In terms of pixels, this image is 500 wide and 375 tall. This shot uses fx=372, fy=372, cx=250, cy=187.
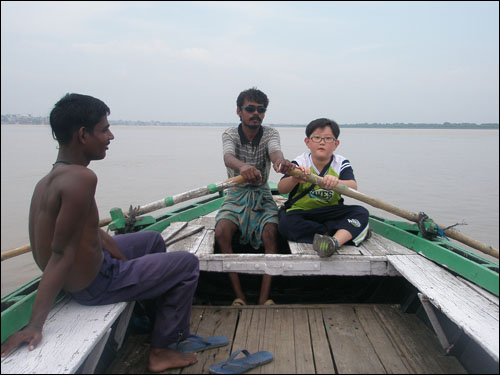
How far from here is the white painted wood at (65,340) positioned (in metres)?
Result: 1.33

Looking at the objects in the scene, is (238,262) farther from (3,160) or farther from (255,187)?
(3,160)

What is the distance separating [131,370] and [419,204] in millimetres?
8879

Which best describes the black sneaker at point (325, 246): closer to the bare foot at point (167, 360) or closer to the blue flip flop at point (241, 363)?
the blue flip flop at point (241, 363)

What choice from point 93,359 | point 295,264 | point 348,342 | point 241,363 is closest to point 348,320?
point 348,342

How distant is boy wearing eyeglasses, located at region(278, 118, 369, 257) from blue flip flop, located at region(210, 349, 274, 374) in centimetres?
98

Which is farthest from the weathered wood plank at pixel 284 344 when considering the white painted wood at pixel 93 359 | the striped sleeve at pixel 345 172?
the striped sleeve at pixel 345 172

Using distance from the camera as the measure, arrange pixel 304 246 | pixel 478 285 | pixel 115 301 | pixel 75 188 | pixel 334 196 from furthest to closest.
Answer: pixel 334 196
pixel 304 246
pixel 478 285
pixel 115 301
pixel 75 188

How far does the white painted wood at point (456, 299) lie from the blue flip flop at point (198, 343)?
1.11 m

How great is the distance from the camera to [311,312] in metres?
2.40

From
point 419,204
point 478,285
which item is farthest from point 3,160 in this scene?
point 478,285

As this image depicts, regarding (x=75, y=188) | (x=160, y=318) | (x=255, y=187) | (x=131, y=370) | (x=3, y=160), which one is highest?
(x=75, y=188)

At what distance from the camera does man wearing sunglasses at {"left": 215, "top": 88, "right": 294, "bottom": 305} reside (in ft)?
9.14

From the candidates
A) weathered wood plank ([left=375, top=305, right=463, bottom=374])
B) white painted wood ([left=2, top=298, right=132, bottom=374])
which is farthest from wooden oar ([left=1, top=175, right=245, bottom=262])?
weathered wood plank ([left=375, top=305, right=463, bottom=374])

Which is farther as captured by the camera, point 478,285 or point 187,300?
point 478,285
